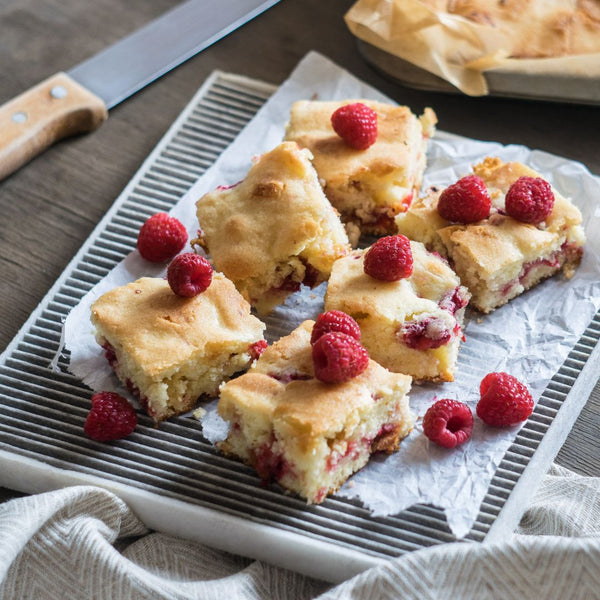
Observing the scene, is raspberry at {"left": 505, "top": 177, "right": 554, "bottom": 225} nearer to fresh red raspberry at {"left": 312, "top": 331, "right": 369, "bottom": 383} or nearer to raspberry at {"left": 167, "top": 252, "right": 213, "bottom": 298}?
fresh red raspberry at {"left": 312, "top": 331, "right": 369, "bottom": 383}

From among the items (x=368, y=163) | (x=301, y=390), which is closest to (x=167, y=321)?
(x=301, y=390)

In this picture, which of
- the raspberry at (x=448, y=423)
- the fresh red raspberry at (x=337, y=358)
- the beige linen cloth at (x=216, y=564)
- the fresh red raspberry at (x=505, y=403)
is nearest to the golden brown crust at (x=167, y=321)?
the fresh red raspberry at (x=337, y=358)

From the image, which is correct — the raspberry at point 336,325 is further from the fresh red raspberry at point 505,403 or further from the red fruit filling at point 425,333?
the fresh red raspberry at point 505,403

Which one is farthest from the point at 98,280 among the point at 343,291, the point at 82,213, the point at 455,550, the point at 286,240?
the point at 455,550

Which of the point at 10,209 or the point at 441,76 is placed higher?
the point at 441,76

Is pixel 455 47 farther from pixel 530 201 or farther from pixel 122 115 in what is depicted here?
pixel 122 115

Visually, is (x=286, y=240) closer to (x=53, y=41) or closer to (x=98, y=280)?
(x=98, y=280)
